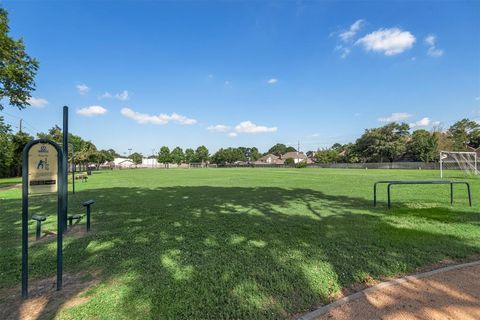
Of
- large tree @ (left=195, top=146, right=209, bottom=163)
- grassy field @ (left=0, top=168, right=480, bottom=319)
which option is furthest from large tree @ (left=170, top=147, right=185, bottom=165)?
grassy field @ (left=0, top=168, right=480, bottom=319)

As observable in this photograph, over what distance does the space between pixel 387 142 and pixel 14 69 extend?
223ft

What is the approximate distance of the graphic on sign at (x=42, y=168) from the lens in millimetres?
2803

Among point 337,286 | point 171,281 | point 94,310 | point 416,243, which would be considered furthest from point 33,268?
point 416,243

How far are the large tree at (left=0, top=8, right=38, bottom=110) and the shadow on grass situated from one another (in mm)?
12609

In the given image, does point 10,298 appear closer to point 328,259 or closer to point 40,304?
point 40,304

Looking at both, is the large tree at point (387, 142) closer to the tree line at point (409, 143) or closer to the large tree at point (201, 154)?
the tree line at point (409, 143)

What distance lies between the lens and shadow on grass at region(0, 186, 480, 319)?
261 cm

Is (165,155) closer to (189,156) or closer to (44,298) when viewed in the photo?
(189,156)

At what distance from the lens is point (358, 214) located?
676 cm

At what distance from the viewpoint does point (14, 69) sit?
14656mm

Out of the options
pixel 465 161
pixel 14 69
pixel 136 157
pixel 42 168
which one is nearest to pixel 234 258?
pixel 42 168

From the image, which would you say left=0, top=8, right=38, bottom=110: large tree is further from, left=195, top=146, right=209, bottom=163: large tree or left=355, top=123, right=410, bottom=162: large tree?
left=195, top=146, right=209, bottom=163: large tree

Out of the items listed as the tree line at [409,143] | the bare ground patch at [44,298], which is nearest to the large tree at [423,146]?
the tree line at [409,143]

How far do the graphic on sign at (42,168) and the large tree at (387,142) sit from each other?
226 feet
